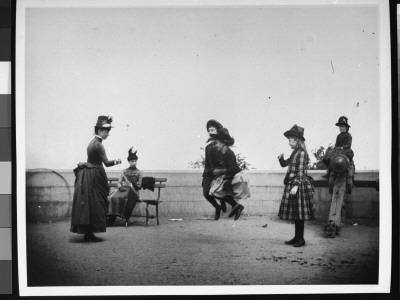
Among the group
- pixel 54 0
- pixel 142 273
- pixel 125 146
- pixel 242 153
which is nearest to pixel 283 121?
pixel 242 153

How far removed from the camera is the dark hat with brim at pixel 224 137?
8.71 ft

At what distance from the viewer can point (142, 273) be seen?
2.65 metres

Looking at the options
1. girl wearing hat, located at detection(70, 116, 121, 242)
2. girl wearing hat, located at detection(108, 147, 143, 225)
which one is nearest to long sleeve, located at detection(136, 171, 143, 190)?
girl wearing hat, located at detection(108, 147, 143, 225)

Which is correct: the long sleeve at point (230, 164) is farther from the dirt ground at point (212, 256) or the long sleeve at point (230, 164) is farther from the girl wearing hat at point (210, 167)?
the dirt ground at point (212, 256)

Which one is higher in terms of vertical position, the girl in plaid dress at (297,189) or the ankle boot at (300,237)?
the girl in plaid dress at (297,189)

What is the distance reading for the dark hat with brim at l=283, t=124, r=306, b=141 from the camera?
8.73 ft

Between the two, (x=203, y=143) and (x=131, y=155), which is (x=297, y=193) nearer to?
(x=203, y=143)

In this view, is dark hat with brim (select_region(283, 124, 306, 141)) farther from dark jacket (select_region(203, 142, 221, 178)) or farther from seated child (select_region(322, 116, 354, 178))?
dark jacket (select_region(203, 142, 221, 178))

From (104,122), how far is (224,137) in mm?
535

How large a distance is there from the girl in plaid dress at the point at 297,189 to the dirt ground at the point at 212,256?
0.10ft

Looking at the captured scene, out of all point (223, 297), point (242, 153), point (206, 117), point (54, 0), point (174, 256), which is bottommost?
point (223, 297)

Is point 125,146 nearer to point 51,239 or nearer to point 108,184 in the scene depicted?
point 108,184

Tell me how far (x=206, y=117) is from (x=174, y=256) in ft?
2.07


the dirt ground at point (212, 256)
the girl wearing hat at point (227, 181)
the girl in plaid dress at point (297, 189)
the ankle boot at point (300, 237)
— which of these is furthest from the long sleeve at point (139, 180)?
the ankle boot at point (300, 237)
